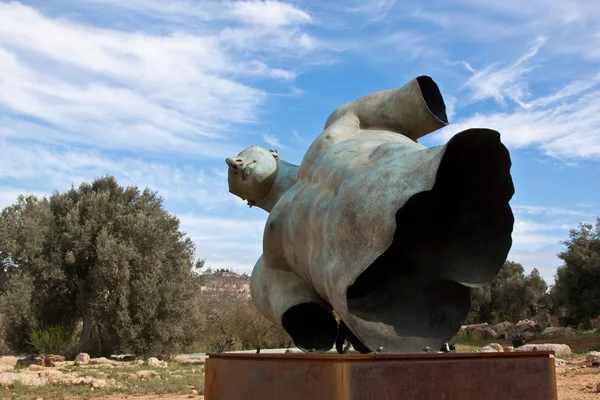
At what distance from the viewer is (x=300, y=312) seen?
3957 millimetres

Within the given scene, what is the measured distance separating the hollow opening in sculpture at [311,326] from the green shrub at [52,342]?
16.5 m

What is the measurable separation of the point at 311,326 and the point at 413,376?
60.4 inches

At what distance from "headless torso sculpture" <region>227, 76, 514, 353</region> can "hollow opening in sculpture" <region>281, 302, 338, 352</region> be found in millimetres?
16

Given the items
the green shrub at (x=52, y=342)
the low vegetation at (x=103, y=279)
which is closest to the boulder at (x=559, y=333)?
the low vegetation at (x=103, y=279)

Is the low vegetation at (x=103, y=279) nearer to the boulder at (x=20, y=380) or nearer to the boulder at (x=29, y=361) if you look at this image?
the boulder at (x=29, y=361)

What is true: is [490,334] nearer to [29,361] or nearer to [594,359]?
[594,359]

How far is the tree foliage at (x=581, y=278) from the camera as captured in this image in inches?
866

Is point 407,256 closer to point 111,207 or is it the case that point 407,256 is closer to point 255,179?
point 255,179

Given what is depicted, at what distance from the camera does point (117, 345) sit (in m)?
18.9

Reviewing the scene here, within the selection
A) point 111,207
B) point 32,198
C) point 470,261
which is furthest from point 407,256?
point 32,198

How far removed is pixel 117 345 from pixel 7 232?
5.16 m

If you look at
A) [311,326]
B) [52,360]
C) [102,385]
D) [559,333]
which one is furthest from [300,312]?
[559,333]

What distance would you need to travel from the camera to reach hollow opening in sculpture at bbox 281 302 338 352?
394 centimetres

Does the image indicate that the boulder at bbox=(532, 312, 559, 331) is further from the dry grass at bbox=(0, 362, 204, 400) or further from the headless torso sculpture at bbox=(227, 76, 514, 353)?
the headless torso sculpture at bbox=(227, 76, 514, 353)
